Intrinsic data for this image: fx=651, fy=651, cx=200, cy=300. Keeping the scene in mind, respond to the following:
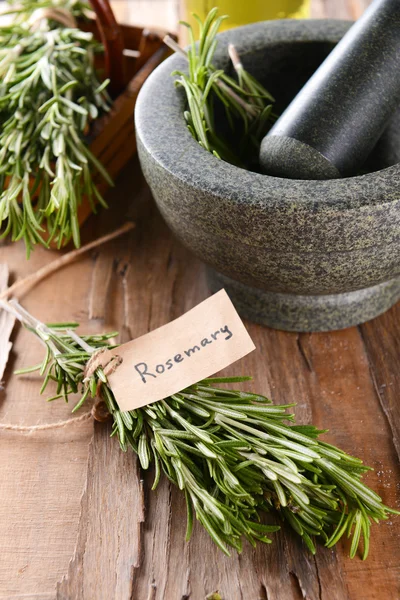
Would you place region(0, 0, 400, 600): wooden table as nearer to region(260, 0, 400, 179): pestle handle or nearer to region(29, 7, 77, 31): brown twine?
region(260, 0, 400, 179): pestle handle

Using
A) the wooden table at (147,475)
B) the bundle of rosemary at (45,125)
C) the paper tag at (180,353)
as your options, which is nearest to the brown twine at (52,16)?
the bundle of rosemary at (45,125)

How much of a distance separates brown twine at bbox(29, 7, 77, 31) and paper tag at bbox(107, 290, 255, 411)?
0.71m

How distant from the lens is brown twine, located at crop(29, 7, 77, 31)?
1226mm

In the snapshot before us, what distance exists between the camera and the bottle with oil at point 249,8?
4.55 feet

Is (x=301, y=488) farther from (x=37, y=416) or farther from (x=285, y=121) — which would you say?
(x=285, y=121)

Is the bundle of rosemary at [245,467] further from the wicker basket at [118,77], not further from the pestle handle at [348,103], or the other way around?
the wicker basket at [118,77]

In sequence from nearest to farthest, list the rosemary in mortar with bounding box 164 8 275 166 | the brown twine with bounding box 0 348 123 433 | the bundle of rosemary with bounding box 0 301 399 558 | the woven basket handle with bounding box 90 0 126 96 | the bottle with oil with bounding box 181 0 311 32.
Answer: the bundle of rosemary with bounding box 0 301 399 558, the brown twine with bounding box 0 348 123 433, the rosemary in mortar with bounding box 164 8 275 166, the woven basket handle with bounding box 90 0 126 96, the bottle with oil with bounding box 181 0 311 32

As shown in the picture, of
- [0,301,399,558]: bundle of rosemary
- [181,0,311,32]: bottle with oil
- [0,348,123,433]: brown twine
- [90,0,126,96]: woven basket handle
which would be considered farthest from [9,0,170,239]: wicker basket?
[0,301,399,558]: bundle of rosemary

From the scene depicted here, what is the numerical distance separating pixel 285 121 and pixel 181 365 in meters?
0.39

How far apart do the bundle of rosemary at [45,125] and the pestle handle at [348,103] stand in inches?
13.6

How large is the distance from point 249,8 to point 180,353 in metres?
0.89

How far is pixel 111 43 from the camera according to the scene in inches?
46.8

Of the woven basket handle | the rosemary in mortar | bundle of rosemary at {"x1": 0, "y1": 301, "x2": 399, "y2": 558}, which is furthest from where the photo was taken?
the woven basket handle

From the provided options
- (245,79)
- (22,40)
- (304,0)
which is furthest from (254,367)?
(304,0)
